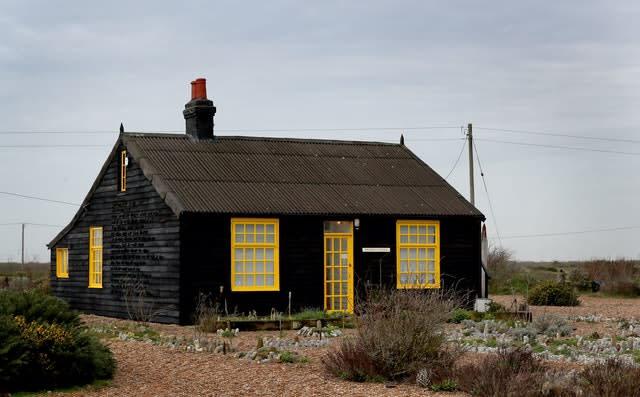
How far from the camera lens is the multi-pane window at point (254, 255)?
2231cm

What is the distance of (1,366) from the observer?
11531 millimetres

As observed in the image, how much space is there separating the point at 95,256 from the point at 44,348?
47.3ft

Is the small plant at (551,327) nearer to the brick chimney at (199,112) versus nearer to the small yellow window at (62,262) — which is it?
the brick chimney at (199,112)

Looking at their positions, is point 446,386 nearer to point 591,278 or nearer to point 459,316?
point 459,316

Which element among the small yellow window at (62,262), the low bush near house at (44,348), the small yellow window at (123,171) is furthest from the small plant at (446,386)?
the small yellow window at (62,262)

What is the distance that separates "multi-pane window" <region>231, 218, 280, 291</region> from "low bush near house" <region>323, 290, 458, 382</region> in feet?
31.8

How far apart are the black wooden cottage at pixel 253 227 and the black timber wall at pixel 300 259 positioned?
0.09 ft

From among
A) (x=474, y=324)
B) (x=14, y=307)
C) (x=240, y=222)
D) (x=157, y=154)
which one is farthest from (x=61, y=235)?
(x=14, y=307)

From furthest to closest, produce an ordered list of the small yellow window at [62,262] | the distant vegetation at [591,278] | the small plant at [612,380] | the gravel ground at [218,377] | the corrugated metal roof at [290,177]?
the distant vegetation at [591,278] < the small yellow window at [62,262] < the corrugated metal roof at [290,177] < the gravel ground at [218,377] < the small plant at [612,380]

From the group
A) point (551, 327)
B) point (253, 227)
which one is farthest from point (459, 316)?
point (253, 227)

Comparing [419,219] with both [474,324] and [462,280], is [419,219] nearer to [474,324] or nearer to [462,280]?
[462,280]

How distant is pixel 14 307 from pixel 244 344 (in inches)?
190

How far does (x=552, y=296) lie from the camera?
29594 millimetres

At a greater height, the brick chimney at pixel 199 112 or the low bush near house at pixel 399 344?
the brick chimney at pixel 199 112
